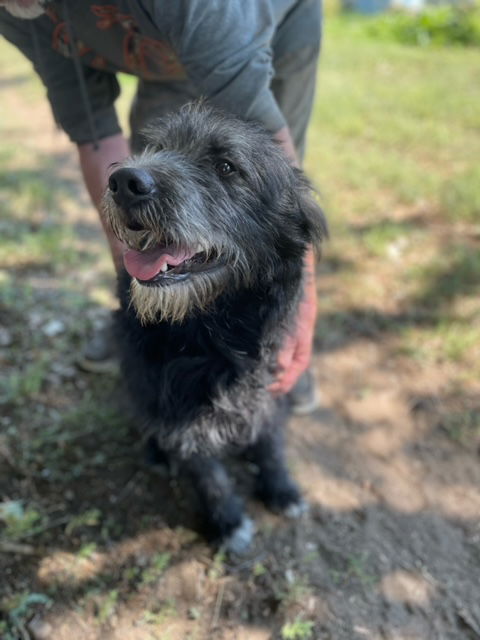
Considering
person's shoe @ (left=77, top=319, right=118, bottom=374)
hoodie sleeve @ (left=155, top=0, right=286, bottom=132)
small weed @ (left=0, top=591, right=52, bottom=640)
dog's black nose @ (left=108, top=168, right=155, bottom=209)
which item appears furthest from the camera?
person's shoe @ (left=77, top=319, right=118, bottom=374)

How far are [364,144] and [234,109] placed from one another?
398 cm

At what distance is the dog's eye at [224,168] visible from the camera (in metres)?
1.63

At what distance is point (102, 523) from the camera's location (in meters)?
2.26

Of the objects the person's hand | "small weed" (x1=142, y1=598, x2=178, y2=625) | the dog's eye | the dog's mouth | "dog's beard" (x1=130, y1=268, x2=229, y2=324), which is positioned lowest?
"small weed" (x1=142, y1=598, x2=178, y2=625)

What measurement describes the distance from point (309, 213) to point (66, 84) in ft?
3.56

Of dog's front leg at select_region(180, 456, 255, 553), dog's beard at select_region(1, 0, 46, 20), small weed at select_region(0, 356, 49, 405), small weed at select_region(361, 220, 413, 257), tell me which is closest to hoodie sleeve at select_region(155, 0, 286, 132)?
dog's beard at select_region(1, 0, 46, 20)

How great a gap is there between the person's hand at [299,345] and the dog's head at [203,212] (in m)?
0.25

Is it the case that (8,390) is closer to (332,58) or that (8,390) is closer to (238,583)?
(238,583)

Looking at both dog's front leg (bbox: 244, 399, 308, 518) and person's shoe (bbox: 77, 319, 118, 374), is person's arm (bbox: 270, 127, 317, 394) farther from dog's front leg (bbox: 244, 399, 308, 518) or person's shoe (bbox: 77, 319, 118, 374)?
person's shoe (bbox: 77, 319, 118, 374)

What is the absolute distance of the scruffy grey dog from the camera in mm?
1503

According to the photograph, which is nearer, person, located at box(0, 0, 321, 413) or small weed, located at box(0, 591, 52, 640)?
person, located at box(0, 0, 321, 413)

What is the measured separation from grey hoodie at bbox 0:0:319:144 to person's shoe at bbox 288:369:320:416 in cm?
129

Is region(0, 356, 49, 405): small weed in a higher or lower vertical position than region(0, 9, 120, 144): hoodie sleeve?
lower

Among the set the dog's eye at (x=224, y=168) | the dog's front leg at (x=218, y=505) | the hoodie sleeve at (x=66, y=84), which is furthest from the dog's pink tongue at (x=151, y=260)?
the dog's front leg at (x=218, y=505)
